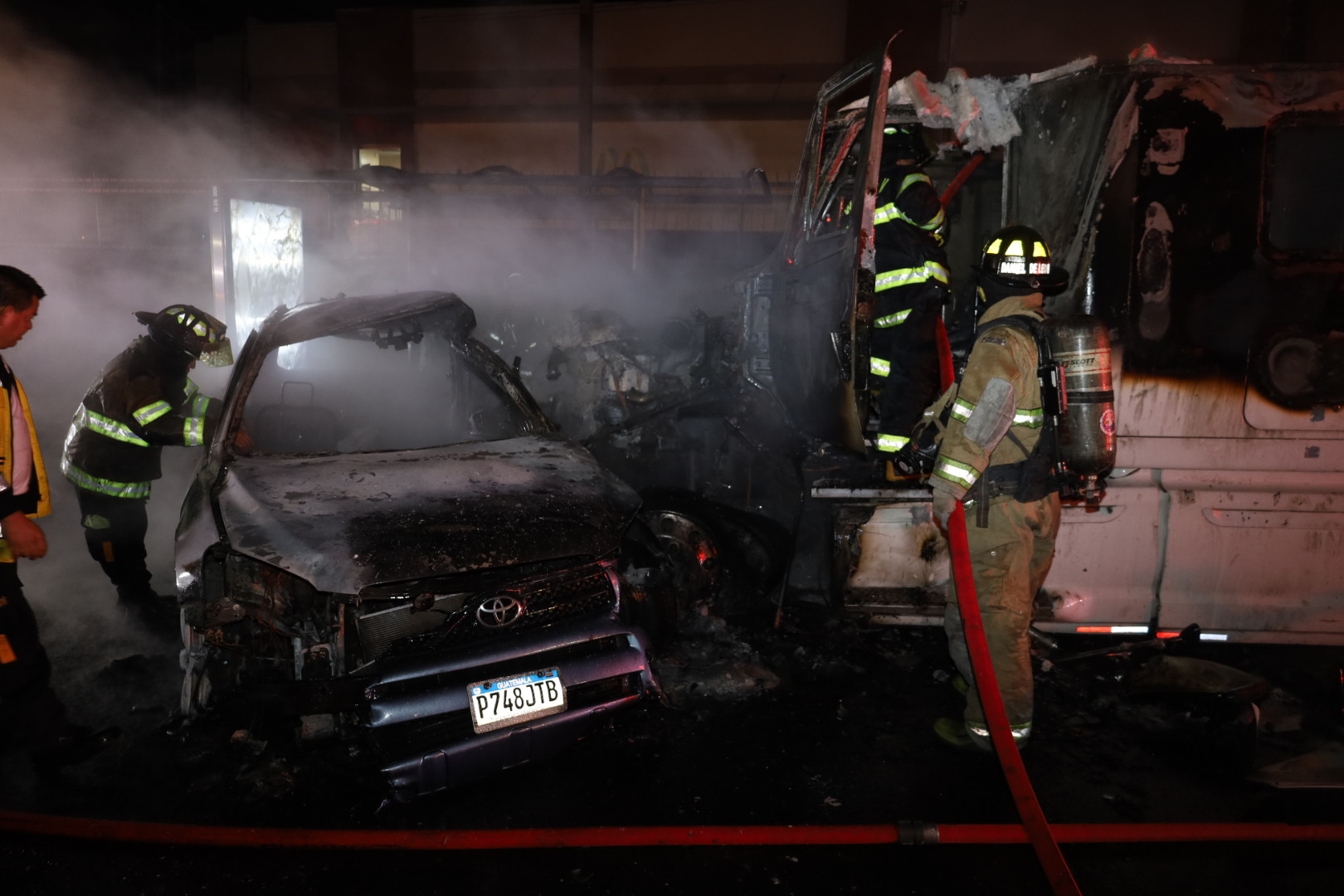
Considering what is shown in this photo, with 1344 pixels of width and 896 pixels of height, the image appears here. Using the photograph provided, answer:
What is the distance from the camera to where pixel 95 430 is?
4.38 metres

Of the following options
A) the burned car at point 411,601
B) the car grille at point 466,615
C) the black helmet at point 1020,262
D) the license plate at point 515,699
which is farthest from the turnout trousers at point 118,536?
the black helmet at point 1020,262

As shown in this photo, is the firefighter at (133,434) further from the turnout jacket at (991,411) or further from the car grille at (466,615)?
the turnout jacket at (991,411)

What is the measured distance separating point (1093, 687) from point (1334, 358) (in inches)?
73.4

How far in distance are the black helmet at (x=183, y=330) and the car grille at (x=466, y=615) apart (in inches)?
112

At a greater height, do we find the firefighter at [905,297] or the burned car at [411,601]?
the firefighter at [905,297]

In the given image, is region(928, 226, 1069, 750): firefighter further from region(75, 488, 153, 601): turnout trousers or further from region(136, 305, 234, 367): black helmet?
region(75, 488, 153, 601): turnout trousers

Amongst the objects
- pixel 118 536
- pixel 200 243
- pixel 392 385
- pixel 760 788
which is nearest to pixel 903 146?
pixel 760 788

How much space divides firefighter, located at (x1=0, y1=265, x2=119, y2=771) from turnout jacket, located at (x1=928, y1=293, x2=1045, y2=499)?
353 centimetres

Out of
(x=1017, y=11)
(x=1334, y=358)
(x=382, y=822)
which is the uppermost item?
(x=1017, y=11)

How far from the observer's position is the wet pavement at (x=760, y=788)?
2.58 m

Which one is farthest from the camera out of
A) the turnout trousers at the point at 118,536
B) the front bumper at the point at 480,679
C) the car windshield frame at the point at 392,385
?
the turnout trousers at the point at 118,536

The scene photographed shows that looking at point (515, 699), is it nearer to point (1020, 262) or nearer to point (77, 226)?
point (1020, 262)

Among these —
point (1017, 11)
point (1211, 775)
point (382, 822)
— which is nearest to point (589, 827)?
point (382, 822)

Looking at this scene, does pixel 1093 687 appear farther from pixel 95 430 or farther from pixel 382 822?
pixel 95 430
